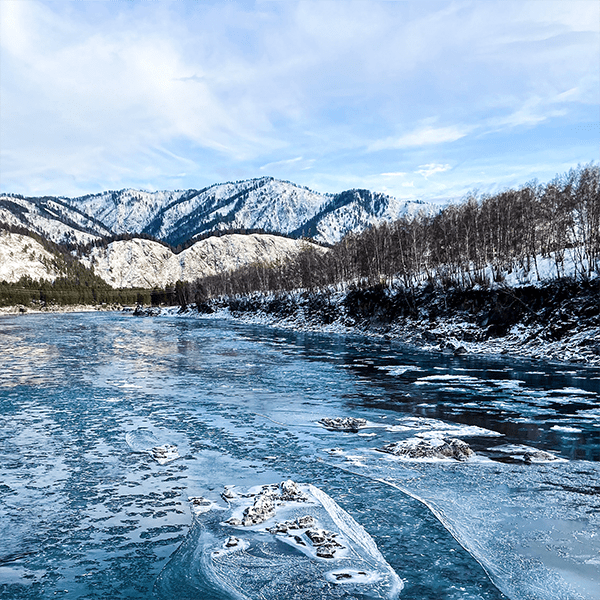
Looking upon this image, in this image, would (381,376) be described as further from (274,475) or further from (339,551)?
(339,551)

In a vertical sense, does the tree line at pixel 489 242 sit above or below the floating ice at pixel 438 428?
above

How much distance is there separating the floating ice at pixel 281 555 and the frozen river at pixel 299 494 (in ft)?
0.14

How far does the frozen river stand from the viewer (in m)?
8.38

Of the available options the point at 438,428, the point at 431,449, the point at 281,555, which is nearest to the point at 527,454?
the point at 431,449

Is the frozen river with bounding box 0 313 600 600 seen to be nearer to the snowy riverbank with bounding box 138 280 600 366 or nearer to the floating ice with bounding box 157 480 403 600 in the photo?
the floating ice with bounding box 157 480 403 600

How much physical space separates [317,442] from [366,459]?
8.89ft

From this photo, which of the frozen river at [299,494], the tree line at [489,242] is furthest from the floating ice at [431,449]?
the tree line at [489,242]

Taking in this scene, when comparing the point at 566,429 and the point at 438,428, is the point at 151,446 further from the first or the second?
the point at 566,429

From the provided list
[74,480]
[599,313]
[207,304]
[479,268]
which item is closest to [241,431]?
[74,480]

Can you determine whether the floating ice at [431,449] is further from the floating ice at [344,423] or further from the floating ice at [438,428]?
the floating ice at [344,423]

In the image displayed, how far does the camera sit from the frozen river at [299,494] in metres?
8.38

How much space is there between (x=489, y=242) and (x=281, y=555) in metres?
70.3

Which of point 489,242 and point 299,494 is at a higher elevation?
point 489,242

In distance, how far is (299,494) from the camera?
12.0 m
